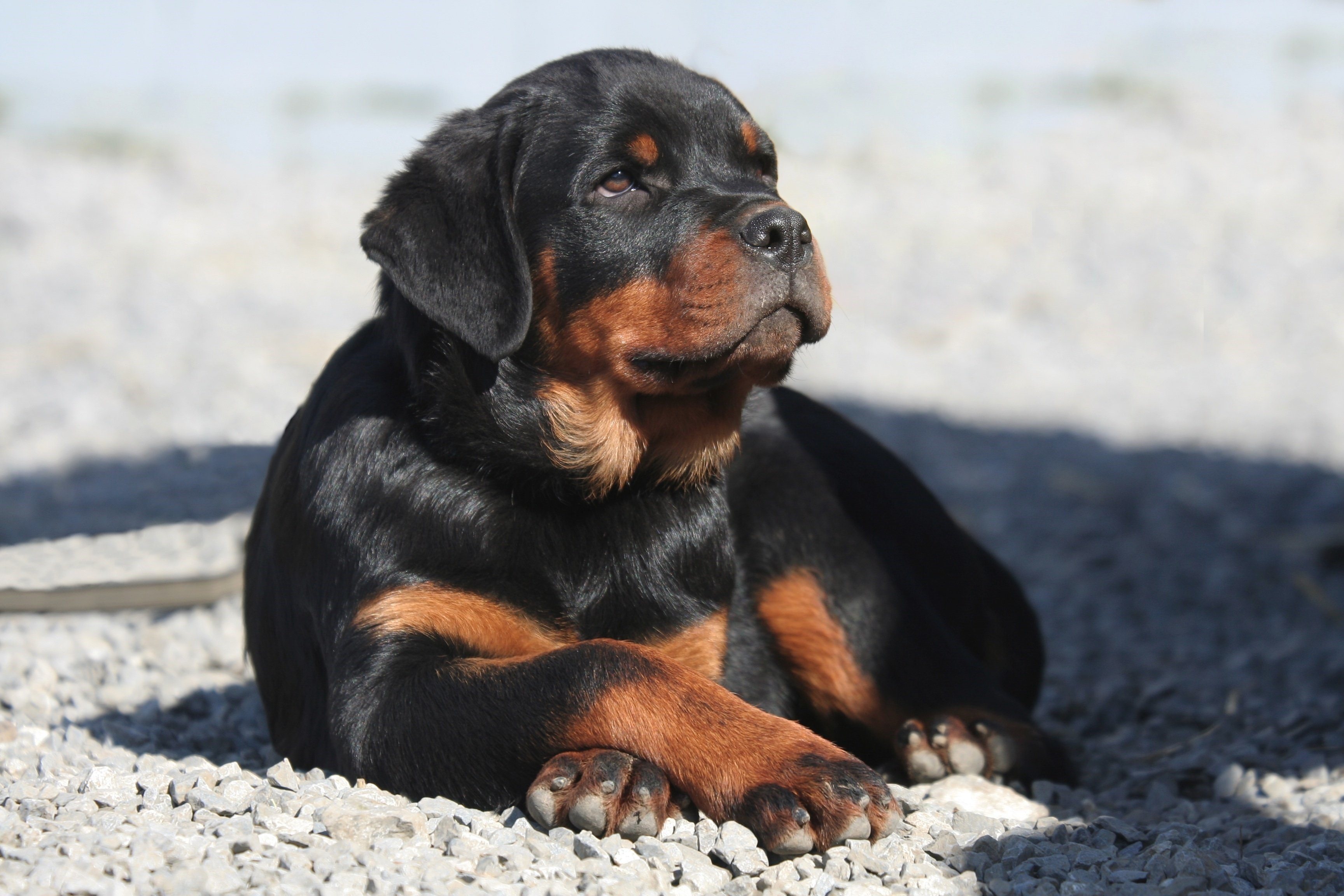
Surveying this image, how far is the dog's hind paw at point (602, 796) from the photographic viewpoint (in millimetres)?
2691

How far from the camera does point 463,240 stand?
3326mm

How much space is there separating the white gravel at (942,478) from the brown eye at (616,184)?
1.62m

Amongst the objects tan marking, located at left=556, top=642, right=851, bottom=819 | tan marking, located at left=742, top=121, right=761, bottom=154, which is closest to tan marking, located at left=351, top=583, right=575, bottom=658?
tan marking, located at left=556, top=642, right=851, bottom=819

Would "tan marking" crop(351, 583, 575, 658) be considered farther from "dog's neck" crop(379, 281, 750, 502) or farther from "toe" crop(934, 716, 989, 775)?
"toe" crop(934, 716, 989, 775)

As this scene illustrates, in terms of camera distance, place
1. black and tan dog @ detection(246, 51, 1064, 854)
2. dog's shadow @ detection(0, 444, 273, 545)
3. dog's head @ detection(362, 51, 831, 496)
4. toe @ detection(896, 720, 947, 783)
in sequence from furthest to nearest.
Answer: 1. dog's shadow @ detection(0, 444, 273, 545)
2. toe @ detection(896, 720, 947, 783)
3. dog's head @ detection(362, 51, 831, 496)
4. black and tan dog @ detection(246, 51, 1064, 854)

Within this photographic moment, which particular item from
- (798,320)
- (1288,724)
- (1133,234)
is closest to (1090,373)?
(1133,234)

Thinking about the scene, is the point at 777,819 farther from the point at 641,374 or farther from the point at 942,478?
the point at 942,478

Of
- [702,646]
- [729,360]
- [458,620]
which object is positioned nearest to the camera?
[458,620]

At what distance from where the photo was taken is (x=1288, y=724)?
4621 millimetres

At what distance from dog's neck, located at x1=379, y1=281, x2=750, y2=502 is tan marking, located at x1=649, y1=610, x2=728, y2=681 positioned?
44cm

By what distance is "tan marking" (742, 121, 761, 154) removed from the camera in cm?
372

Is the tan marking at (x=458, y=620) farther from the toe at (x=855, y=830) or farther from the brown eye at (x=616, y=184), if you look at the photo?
the brown eye at (x=616, y=184)

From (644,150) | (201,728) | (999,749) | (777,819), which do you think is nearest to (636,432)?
(644,150)

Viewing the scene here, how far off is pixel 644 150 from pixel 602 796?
169 cm
